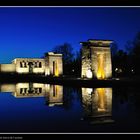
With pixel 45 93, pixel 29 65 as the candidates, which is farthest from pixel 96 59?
pixel 29 65

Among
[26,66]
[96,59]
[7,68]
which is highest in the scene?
[26,66]

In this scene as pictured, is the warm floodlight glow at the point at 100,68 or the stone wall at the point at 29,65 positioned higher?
the stone wall at the point at 29,65

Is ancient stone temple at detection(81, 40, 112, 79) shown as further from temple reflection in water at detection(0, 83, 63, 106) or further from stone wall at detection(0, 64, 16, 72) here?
stone wall at detection(0, 64, 16, 72)

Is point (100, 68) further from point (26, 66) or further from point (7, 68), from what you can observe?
point (7, 68)

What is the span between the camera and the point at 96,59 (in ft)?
52.3

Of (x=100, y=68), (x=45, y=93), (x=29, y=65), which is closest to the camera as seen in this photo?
(x=45, y=93)

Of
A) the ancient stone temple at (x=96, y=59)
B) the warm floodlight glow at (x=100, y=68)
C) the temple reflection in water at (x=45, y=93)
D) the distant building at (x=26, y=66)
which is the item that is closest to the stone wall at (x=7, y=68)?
the distant building at (x=26, y=66)

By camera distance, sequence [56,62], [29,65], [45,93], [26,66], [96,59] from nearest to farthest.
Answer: [45,93] → [96,59] → [56,62] → [29,65] → [26,66]

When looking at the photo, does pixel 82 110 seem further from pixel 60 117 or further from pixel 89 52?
pixel 89 52

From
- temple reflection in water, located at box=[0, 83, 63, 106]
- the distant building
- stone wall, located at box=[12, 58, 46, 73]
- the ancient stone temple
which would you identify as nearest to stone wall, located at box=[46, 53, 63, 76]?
the distant building

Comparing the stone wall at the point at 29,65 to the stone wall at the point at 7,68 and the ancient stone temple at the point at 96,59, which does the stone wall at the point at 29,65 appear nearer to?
the stone wall at the point at 7,68

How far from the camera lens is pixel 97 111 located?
6.23 metres

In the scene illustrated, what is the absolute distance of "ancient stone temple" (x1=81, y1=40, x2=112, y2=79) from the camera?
15.8 m

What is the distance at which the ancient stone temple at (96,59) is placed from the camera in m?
15.8
